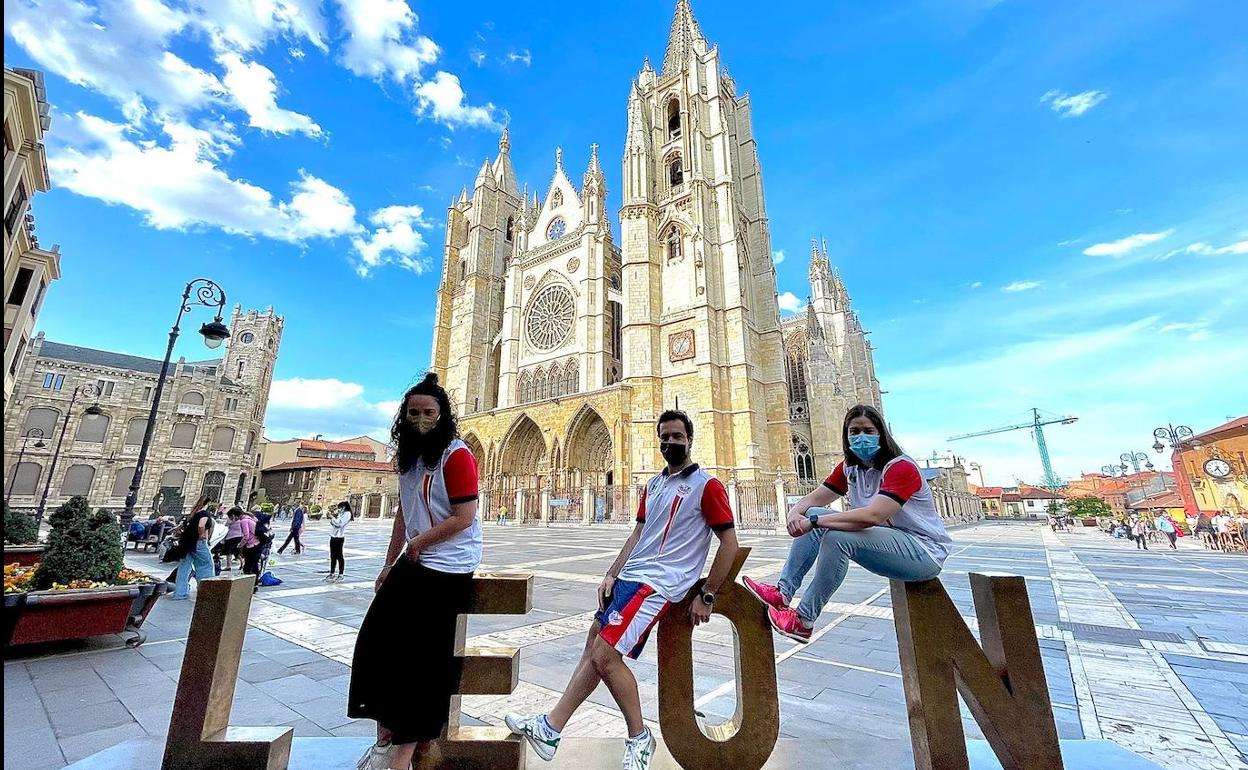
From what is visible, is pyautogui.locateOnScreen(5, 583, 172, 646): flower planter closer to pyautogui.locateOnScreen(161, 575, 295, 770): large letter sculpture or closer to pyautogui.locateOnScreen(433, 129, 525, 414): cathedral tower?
pyautogui.locateOnScreen(161, 575, 295, 770): large letter sculpture

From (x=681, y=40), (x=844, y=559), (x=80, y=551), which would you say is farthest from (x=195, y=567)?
(x=681, y=40)

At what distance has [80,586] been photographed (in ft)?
14.3

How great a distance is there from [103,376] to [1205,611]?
1498 inches

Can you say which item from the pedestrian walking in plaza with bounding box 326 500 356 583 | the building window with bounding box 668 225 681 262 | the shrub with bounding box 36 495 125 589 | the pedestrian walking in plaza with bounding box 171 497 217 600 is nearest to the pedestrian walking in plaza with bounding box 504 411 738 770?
the shrub with bounding box 36 495 125 589

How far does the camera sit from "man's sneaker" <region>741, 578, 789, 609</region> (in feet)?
8.87

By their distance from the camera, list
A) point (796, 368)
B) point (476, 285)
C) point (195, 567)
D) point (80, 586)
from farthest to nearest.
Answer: point (796, 368), point (476, 285), point (195, 567), point (80, 586)

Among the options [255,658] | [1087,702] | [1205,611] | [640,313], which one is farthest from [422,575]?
[640,313]

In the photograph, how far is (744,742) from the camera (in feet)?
8.49

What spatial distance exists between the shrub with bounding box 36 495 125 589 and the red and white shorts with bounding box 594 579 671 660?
4505 mm

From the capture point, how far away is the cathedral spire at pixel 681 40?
2823 centimetres

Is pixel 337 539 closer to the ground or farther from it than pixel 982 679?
farther from it

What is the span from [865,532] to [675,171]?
1083 inches

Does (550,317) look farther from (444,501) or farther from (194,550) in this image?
(444,501)

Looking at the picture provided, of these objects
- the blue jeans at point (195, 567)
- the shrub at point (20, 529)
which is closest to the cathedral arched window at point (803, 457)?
the blue jeans at point (195, 567)
